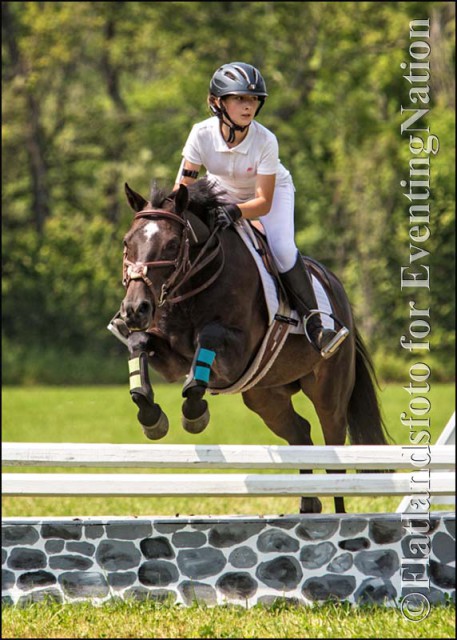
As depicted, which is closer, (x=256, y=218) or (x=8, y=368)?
(x=256, y=218)

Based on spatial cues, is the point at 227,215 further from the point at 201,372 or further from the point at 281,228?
the point at 201,372

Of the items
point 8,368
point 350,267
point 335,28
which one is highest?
point 335,28

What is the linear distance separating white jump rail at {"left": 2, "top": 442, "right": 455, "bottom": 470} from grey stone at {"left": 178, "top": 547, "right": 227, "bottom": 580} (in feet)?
1.40

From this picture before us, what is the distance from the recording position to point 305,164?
Result: 23.4 meters

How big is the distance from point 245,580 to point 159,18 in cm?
1917

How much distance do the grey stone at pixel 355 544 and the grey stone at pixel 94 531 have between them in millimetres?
914

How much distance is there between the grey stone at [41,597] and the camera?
3.84 meters

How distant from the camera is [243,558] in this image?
155 inches

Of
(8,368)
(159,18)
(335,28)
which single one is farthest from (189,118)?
(8,368)

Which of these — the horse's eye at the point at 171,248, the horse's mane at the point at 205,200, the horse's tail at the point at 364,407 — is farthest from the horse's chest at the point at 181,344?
the horse's tail at the point at 364,407

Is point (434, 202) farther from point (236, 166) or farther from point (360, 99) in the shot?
point (236, 166)

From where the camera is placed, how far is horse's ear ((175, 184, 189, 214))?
4051 mm

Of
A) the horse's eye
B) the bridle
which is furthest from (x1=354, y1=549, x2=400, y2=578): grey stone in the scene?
the horse's eye

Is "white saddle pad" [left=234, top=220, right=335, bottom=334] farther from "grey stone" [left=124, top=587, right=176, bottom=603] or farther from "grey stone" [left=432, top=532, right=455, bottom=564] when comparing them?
"grey stone" [left=124, top=587, right=176, bottom=603]
